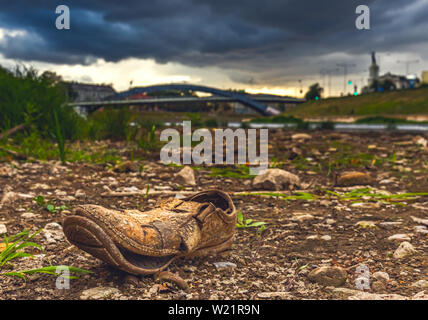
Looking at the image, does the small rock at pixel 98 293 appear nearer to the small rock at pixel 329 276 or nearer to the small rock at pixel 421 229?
the small rock at pixel 329 276

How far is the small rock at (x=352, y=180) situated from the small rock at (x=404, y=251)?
2.00 meters

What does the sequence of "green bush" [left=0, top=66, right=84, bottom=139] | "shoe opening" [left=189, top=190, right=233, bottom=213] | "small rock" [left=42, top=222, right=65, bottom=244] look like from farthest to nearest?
1. "green bush" [left=0, top=66, right=84, bottom=139]
2. "small rock" [left=42, top=222, right=65, bottom=244]
3. "shoe opening" [left=189, top=190, right=233, bottom=213]

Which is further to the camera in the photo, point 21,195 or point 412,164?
point 412,164

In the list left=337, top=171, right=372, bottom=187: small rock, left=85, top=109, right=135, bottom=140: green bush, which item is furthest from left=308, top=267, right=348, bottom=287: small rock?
left=85, top=109, right=135, bottom=140: green bush

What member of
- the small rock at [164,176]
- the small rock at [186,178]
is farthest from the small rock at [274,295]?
the small rock at [164,176]

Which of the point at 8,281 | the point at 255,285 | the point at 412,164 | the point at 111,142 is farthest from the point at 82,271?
the point at 111,142

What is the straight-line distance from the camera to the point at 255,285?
6.43ft

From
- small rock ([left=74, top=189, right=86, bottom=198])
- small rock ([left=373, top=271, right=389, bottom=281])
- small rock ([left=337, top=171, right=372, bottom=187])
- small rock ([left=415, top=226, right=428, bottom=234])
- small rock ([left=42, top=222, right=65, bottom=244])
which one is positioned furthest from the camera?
small rock ([left=337, top=171, right=372, bottom=187])

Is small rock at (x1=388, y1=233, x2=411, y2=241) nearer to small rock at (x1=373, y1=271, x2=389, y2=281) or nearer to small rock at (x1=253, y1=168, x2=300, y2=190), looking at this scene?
small rock at (x1=373, y1=271, x2=389, y2=281)

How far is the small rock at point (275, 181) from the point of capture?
412 cm

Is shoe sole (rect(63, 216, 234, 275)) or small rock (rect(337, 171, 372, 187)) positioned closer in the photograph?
shoe sole (rect(63, 216, 234, 275))

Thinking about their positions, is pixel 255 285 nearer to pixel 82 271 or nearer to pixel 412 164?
pixel 82 271

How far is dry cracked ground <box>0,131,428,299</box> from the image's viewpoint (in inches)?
74.0
